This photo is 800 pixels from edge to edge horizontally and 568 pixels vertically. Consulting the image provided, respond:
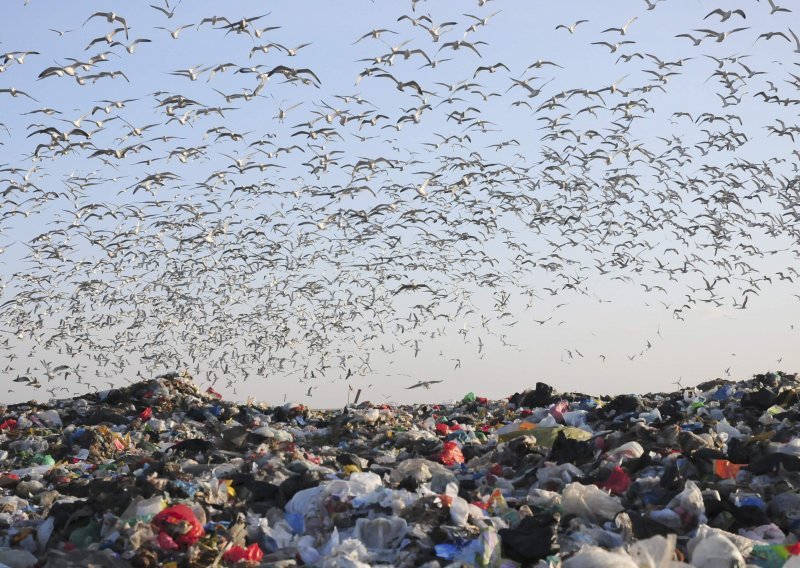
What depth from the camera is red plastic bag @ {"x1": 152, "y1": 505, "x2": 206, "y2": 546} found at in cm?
432

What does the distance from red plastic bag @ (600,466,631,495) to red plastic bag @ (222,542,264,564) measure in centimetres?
241

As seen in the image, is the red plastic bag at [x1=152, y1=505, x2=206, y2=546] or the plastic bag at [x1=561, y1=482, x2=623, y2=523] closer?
the red plastic bag at [x1=152, y1=505, x2=206, y2=546]

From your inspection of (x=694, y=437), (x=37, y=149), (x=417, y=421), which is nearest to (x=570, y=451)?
(x=694, y=437)

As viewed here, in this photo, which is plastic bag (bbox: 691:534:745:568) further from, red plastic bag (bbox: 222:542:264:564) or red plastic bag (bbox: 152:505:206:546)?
red plastic bag (bbox: 152:505:206:546)

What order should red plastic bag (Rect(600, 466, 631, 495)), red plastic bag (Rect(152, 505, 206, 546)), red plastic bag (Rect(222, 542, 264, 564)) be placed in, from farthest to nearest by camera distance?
red plastic bag (Rect(600, 466, 631, 495))
red plastic bag (Rect(152, 505, 206, 546))
red plastic bag (Rect(222, 542, 264, 564))

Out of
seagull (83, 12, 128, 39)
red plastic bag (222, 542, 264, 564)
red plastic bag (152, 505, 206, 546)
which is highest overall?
seagull (83, 12, 128, 39)

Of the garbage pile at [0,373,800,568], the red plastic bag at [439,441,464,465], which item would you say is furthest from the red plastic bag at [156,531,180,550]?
the red plastic bag at [439,441,464,465]

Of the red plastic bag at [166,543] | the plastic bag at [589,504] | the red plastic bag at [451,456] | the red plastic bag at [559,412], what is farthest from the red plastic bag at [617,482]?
the red plastic bag at [559,412]

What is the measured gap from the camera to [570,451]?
6297 millimetres

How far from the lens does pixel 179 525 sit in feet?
14.3

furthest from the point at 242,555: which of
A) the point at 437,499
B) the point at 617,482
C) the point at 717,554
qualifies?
the point at 617,482

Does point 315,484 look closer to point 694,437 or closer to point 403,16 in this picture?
point 694,437

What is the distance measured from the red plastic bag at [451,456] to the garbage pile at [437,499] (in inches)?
0.9

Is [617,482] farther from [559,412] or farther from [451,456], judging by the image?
[559,412]
